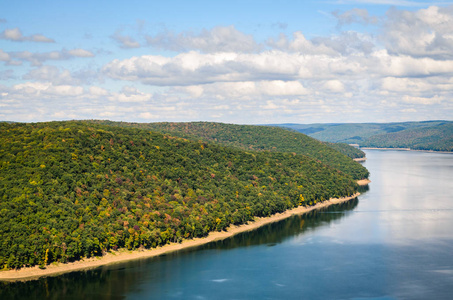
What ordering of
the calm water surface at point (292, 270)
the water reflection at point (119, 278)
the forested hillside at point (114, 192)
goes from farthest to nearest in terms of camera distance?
the forested hillside at point (114, 192)
the calm water surface at point (292, 270)
the water reflection at point (119, 278)

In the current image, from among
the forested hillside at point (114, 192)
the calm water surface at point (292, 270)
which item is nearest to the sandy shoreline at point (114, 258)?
the forested hillside at point (114, 192)

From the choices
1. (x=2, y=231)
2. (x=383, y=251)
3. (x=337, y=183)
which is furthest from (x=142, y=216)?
(x=337, y=183)

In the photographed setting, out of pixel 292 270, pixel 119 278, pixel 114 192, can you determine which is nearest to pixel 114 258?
pixel 119 278

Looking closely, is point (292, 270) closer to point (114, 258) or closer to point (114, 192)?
point (114, 258)

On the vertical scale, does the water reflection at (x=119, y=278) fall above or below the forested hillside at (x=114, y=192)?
below

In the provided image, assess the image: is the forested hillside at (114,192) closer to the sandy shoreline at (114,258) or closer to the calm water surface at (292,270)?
the sandy shoreline at (114,258)

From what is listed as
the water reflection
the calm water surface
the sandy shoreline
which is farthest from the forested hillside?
the calm water surface
